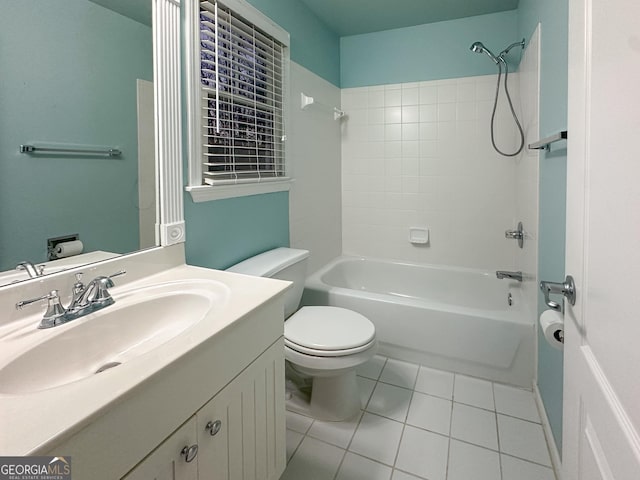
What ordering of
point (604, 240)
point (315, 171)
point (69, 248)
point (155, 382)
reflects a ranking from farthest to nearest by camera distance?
point (315, 171), point (69, 248), point (155, 382), point (604, 240)

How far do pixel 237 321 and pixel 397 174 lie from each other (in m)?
2.30

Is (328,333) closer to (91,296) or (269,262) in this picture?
(269,262)

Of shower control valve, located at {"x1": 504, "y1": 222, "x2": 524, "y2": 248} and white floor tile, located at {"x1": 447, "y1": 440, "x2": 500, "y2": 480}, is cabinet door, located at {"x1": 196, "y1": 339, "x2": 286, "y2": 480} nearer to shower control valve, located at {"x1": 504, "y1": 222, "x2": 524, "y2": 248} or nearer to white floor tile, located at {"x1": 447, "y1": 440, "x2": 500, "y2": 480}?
white floor tile, located at {"x1": 447, "y1": 440, "x2": 500, "y2": 480}

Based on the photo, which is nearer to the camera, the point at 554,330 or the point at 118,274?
the point at 554,330

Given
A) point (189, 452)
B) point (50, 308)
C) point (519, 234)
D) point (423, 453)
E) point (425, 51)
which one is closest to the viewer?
point (189, 452)

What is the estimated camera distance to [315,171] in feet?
8.50

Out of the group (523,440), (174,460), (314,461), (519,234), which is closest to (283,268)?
(314,461)

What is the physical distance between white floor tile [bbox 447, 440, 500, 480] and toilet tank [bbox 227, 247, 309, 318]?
3.29 feet

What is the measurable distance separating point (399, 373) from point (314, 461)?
0.81 m

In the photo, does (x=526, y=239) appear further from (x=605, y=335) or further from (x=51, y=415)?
(x=51, y=415)

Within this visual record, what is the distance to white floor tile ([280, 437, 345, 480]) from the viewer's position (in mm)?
1419

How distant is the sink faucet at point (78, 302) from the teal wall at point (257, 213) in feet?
1.63

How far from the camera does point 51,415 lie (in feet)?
1.79

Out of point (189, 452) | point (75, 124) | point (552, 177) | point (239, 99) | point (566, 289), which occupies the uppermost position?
point (239, 99)
